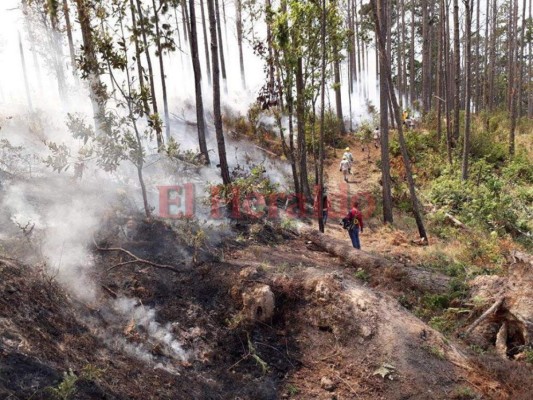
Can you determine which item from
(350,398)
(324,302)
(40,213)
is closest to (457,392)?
(350,398)

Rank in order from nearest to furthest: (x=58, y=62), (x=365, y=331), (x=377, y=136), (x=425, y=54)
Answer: (x=365, y=331) → (x=377, y=136) → (x=425, y=54) → (x=58, y=62)

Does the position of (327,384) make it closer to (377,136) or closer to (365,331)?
(365,331)

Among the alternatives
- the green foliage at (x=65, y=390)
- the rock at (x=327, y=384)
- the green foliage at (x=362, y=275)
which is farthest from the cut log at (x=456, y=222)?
the green foliage at (x=65, y=390)

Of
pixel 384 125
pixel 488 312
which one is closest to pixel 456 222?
pixel 384 125

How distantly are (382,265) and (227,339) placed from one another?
13.1ft

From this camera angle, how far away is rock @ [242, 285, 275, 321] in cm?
592

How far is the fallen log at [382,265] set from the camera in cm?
752

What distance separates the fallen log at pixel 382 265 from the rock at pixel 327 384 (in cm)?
333

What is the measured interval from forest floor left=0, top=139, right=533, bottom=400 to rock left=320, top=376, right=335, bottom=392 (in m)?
0.01

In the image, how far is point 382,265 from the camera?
8.30 meters

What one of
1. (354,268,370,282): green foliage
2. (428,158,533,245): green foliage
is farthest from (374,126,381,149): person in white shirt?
(354,268,370,282): green foliage

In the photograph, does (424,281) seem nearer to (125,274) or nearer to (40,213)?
(125,274)

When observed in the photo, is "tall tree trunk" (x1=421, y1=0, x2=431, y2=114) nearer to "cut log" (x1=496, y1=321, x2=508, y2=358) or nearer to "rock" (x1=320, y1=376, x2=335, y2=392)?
"cut log" (x1=496, y1=321, x2=508, y2=358)

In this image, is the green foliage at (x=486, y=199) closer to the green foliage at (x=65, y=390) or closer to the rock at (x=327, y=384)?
the rock at (x=327, y=384)
